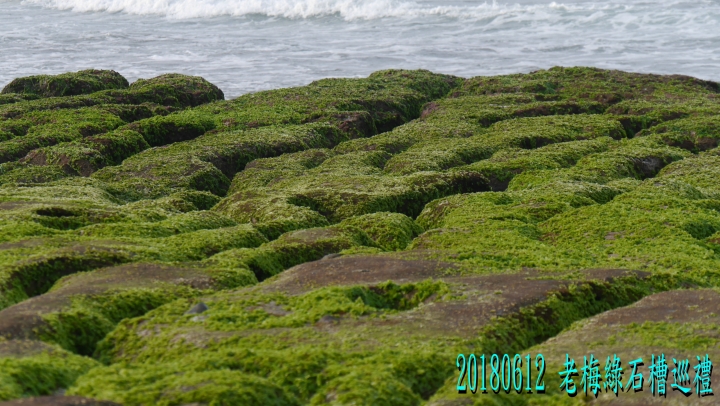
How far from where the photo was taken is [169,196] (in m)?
14.9

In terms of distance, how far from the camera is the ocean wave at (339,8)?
63.2 meters

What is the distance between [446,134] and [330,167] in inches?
153

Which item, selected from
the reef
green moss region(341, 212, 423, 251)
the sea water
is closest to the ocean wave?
the sea water

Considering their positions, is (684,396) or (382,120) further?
(382,120)

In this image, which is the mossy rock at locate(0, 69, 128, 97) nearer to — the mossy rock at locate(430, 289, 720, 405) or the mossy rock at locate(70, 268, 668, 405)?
the mossy rock at locate(70, 268, 668, 405)

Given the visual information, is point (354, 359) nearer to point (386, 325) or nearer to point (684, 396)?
point (386, 325)

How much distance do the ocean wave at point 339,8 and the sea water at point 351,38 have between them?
116 mm

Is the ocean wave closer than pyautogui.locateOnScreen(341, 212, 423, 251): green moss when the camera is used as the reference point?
No

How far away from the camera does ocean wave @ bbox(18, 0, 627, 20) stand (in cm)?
6322

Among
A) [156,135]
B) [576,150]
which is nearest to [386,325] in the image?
[576,150]

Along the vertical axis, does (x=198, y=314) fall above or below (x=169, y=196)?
above

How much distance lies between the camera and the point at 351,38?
181 ft

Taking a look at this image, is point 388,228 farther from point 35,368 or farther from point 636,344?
point 35,368

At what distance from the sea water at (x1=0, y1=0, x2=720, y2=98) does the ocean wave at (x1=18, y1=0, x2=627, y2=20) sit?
116mm
